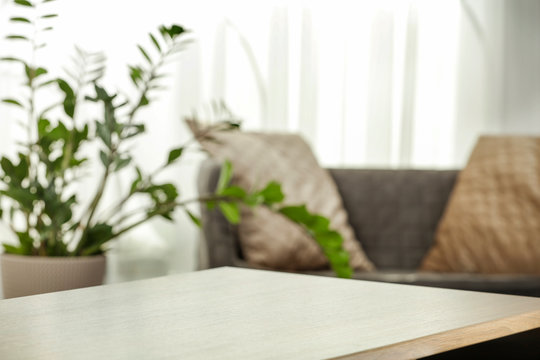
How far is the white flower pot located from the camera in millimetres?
1605

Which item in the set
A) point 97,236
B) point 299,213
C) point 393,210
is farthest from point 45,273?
point 393,210

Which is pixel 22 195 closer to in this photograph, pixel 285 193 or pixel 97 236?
pixel 97 236

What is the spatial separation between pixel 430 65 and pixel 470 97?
25 centimetres

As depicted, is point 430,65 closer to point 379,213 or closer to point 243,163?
point 379,213

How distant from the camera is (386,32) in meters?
2.89

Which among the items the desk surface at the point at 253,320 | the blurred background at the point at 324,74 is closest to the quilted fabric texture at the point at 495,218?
the blurred background at the point at 324,74

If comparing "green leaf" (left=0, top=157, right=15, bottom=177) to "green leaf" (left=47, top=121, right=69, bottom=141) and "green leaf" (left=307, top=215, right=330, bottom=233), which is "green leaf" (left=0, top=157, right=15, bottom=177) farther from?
"green leaf" (left=307, top=215, right=330, bottom=233)

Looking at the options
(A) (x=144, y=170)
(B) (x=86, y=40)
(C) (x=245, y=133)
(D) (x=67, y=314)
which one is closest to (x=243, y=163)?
(C) (x=245, y=133)

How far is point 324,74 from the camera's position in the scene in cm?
275

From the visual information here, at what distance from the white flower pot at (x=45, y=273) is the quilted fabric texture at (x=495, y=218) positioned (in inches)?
40.7

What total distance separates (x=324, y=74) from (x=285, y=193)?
0.72 metres

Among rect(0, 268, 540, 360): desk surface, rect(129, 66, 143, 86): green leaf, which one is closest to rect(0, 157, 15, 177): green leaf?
rect(129, 66, 143, 86): green leaf

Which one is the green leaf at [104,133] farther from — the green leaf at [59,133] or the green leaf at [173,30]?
the green leaf at [173,30]

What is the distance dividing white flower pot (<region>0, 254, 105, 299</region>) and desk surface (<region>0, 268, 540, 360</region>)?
0.60m
